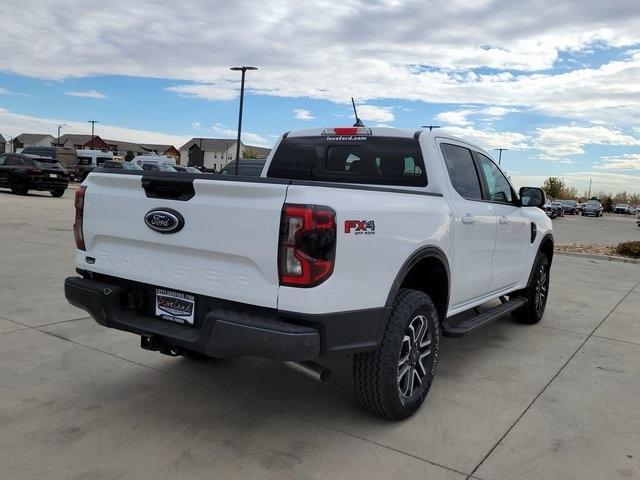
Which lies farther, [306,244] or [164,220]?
[164,220]

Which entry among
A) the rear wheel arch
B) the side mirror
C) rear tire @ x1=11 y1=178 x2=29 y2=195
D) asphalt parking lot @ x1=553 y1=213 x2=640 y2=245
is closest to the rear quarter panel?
the rear wheel arch

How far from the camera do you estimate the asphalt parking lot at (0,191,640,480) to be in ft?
9.95

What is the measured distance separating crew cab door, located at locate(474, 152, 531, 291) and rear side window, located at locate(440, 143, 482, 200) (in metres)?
0.20

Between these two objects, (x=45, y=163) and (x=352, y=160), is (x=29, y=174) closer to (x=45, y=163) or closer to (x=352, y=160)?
(x=45, y=163)

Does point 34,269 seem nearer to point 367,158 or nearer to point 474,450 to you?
point 367,158

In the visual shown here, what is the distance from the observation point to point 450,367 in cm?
475

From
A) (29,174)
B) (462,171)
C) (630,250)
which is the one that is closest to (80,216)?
(462,171)

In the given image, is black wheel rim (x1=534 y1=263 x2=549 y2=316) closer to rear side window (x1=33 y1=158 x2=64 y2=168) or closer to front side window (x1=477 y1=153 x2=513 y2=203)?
front side window (x1=477 y1=153 x2=513 y2=203)

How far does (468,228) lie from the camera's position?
4.32 m

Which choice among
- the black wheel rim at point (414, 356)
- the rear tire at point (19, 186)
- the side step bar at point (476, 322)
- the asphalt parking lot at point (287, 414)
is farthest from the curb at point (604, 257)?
the rear tire at point (19, 186)

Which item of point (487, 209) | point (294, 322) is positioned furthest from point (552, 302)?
point (294, 322)

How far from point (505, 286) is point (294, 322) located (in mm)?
3109

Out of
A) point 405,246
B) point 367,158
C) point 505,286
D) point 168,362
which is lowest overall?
point 168,362

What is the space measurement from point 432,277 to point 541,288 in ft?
9.93
